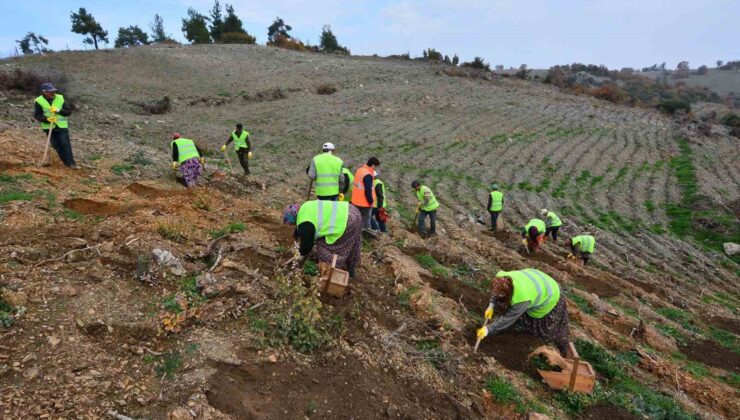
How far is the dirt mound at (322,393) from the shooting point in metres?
3.19

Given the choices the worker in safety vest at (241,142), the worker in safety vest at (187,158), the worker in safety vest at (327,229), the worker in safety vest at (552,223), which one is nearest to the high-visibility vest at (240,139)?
the worker in safety vest at (241,142)

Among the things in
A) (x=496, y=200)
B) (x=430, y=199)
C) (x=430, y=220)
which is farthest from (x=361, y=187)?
(x=496, y=200)

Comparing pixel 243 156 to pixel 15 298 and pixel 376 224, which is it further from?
pixel 15 298

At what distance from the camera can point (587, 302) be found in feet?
24.1

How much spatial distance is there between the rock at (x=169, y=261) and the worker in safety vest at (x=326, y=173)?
246cm

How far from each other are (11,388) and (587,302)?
24.6 ft

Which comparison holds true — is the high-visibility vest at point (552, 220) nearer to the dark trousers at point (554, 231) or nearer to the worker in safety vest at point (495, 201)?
the dark trousers at point (554, 231)

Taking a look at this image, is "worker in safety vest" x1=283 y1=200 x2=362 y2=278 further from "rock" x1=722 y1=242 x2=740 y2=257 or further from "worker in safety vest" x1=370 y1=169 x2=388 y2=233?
"rock" x1=722 y1=242 x2=740 y2=257

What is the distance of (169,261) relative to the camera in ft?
15.0

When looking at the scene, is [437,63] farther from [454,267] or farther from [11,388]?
[11,388]

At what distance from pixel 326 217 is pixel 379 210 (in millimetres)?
3432

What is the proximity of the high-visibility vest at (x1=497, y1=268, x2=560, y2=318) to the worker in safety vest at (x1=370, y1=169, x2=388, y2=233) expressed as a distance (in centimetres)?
328

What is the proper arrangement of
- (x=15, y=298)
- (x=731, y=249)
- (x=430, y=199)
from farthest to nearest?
(x=731, y=249)
(x=430, y=199)
(x=15, y=298)

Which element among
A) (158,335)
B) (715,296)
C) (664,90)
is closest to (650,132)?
(715,296)
